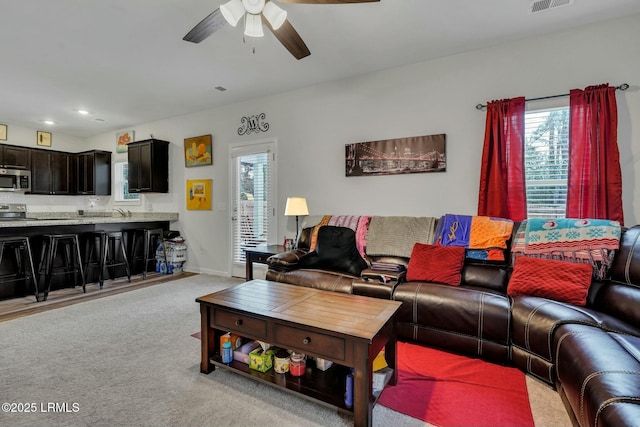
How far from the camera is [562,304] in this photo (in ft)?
6.41

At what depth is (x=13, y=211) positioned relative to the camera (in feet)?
19.3

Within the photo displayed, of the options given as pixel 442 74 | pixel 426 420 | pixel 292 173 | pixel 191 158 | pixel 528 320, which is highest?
pixel 442 74

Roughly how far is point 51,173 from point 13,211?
0.98 meters

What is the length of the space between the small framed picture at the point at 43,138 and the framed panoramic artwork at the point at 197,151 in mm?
3587

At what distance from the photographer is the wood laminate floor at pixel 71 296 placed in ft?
10.9

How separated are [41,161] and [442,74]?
25.2 feet

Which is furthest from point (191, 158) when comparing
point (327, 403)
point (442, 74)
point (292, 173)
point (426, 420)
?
point (426, 420)

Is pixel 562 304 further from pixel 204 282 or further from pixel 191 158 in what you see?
pixel 191 158

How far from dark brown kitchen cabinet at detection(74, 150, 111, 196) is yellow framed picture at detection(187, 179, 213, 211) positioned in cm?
258

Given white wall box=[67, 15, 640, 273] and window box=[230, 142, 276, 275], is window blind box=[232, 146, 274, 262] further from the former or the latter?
white wall box=[67, 15, 640, 273]

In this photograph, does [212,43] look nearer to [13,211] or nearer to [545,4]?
[545,4]

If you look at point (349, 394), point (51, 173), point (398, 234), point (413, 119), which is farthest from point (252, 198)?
point (51, 173)

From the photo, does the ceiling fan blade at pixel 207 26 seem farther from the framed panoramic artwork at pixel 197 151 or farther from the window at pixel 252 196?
the framed panoramic artwork at pixel 197 151

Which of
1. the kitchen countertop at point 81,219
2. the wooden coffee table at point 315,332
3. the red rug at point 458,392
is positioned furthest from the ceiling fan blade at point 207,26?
the kitchen countertop at point 81,219
